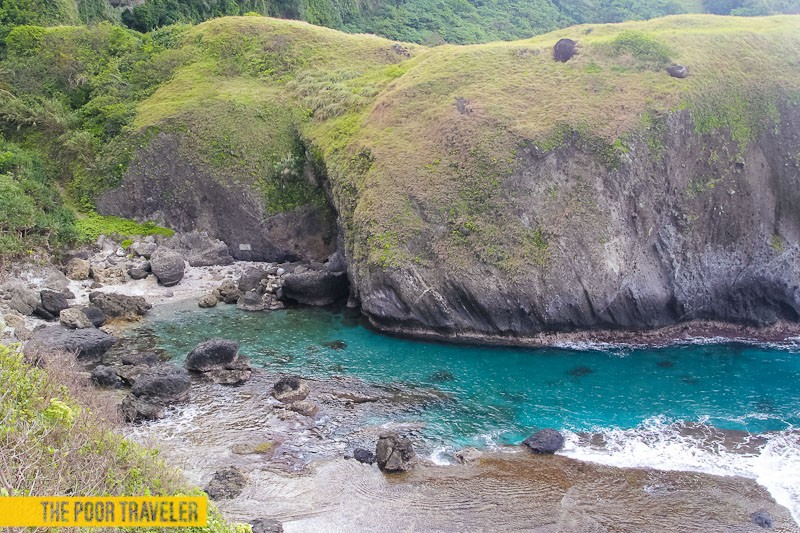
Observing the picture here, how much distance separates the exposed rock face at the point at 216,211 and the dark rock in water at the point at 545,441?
26281 mm

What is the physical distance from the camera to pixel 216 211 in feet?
162

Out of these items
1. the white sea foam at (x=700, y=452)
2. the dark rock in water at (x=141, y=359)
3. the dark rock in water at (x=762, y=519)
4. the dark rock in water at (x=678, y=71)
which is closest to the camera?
the dark rock in water at (x=762, y=519)

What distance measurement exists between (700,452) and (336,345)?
19.5 metres

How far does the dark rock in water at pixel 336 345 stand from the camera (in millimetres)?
35325

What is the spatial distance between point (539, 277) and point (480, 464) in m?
14.7

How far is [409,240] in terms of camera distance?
3784 cm

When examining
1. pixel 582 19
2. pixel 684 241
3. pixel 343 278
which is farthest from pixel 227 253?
pixel 582 19

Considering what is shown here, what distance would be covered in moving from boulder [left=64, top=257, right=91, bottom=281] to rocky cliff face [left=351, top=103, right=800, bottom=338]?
62.5ft

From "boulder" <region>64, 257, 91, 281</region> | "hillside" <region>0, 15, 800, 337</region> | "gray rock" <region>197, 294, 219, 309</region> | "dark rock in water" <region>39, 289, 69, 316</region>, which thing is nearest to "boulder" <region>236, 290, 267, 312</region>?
"gray rock" <region>197, 294, 219, 309</region>

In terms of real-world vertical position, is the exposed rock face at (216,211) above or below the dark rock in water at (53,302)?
above

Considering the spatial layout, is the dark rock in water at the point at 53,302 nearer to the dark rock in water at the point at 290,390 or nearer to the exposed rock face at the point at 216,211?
the exposed rock face at the point at 216,211

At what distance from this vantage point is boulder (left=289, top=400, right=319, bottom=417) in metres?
28.0

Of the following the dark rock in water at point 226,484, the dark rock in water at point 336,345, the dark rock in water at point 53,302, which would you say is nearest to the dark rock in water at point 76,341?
the dark rock in water at point 53,302

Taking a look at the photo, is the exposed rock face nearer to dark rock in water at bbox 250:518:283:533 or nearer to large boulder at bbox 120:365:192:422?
large boulder at bbox 120:365:192:422
